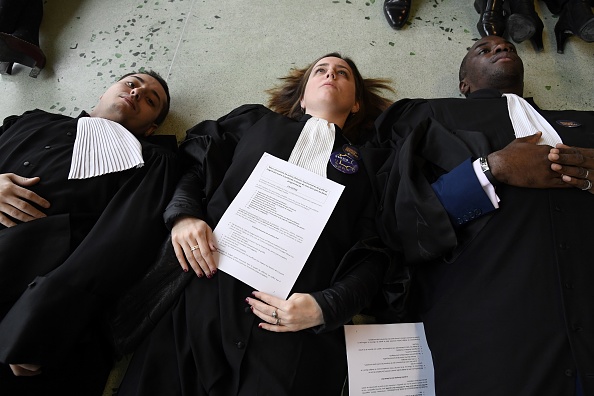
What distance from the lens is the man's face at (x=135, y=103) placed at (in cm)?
149

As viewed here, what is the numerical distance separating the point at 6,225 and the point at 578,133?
1643 millimetres

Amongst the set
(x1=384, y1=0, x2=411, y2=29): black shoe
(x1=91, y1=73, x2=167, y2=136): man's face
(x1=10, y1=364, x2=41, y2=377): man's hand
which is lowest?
(x1=10, y1=364, x2=41, y2=377): man's hand

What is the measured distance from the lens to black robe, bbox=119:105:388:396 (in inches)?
38.7

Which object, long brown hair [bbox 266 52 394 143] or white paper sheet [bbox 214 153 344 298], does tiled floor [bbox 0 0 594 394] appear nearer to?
long brown hair [bbox 266 52 394 143]

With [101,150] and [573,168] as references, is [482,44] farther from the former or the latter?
[101,150]

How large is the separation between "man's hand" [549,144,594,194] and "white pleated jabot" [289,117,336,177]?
61 cm

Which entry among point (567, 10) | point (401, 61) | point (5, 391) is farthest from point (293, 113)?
point (567, 10)

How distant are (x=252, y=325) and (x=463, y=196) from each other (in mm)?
643

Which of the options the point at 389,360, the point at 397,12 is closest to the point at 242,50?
the point at 397,12

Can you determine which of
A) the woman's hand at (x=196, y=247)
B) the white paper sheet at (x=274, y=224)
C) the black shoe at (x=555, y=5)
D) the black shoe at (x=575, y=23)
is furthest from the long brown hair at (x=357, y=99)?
the black shoe at (x=555, y=5)

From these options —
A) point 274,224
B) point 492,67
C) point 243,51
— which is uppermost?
point 492,67

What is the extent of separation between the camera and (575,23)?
5.95 feet

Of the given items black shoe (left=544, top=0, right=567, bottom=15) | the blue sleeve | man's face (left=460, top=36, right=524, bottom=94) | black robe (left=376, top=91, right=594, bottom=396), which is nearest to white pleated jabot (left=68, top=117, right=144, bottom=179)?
black robe (left=376, top=91, right=594, bottom=396)

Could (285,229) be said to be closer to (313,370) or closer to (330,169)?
(330,169)
